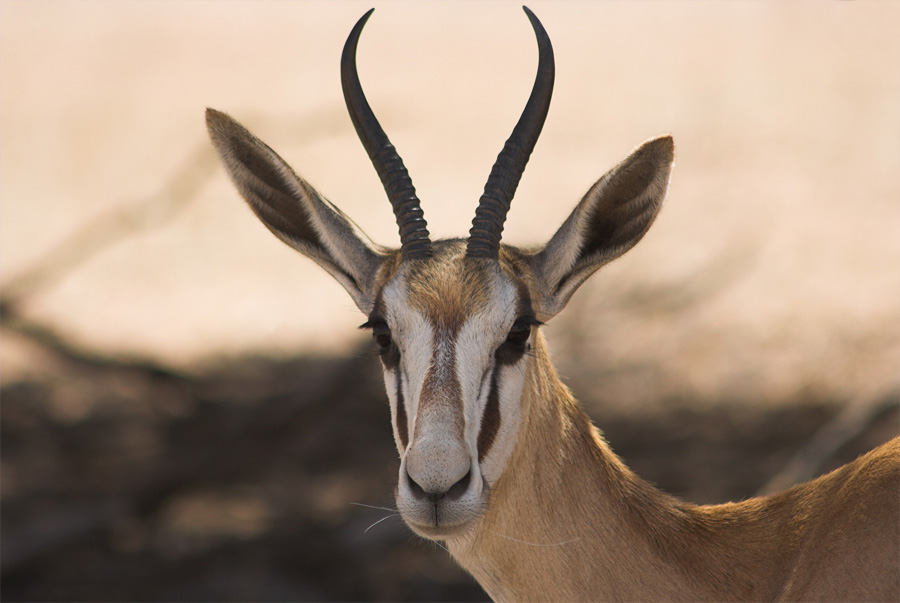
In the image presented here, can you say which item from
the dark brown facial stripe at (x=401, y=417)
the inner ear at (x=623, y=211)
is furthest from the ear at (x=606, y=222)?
the dark brown facial stripe at (x=401, y=417)

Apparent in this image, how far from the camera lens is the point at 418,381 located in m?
4.03

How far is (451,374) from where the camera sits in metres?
3.98

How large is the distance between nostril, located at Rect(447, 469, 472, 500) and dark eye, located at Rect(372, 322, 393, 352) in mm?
783

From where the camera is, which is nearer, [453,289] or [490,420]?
[490,420]

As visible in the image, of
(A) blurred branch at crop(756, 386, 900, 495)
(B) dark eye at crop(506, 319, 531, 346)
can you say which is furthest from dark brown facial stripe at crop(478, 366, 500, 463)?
(A) blurred branch at crop(756, 386, 900, 495)

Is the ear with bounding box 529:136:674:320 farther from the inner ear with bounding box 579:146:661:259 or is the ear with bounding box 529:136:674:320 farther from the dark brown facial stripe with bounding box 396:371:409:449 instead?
the dark brown facial stripe with bounding box 396:371:409:449

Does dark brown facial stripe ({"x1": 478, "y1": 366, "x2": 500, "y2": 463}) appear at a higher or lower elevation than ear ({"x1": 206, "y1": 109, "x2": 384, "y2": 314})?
lower

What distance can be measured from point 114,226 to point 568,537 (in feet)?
28.2

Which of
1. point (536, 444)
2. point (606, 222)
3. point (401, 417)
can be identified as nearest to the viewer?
point (401, 417)

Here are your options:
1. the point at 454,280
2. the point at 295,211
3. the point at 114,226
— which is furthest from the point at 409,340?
the point at 114,226

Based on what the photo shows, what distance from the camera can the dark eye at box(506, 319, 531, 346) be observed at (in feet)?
13.9

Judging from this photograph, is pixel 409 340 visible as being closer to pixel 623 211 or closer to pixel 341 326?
pixel 623 211

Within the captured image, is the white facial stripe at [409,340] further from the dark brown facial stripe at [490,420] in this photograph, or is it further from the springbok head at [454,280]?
the dark brown facial stripe at [490,420]

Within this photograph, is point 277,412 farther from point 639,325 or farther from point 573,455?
point 573,455
